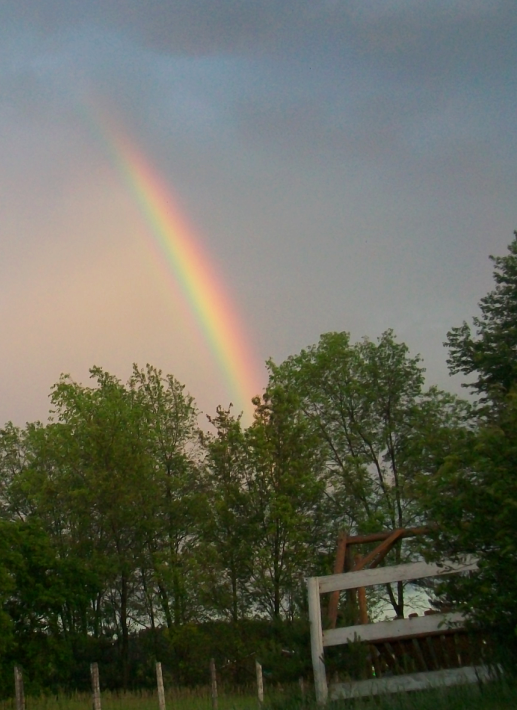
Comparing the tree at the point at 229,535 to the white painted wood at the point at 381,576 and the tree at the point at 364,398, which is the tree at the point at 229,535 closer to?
the tree at the point at 364,398

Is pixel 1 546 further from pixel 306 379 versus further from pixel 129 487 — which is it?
pixel 306 379

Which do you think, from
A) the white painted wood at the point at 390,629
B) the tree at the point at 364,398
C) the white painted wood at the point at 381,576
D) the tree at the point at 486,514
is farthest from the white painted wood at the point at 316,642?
the tree at the point at 364,398

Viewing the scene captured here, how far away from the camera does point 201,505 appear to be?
141 ft

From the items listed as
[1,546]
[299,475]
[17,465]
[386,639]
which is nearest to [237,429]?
[299,475]

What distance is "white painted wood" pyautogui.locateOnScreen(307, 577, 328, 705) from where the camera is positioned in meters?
11.0

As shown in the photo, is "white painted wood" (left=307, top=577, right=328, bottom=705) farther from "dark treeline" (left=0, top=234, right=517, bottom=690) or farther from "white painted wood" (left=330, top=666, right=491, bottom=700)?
"dark treeline" (left=0, top=234, right=517, bottom=690)

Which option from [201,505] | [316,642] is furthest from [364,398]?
[316,642]

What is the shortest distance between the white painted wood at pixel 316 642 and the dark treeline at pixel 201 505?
1425 cm

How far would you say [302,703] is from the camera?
1073cm

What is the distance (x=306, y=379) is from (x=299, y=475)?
10.9 metres

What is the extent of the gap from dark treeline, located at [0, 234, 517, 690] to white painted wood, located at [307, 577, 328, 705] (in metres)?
14.2

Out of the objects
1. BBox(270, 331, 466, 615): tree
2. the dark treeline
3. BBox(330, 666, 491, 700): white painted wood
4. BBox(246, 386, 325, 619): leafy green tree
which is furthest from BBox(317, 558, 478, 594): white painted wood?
BBox(270, 331, 466, 615): tree

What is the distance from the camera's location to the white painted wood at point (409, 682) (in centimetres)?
1030

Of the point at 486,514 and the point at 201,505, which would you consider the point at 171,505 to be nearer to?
the point at 201,505
